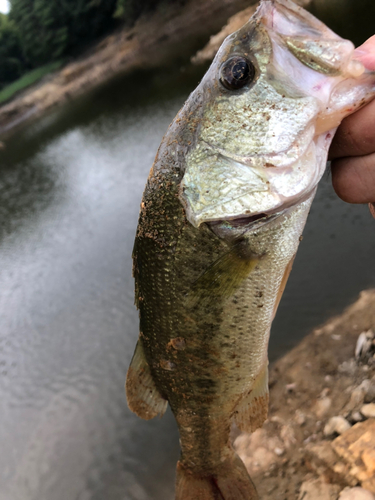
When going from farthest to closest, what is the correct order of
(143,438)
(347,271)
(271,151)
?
(347,271) < (143,438) < (271,151)

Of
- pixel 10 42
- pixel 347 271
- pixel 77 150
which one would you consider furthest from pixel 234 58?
pixel 10 42

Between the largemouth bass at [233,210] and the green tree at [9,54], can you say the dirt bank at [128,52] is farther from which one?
the largemouth bass at [233,210]

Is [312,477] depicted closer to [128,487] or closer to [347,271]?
[128,487]

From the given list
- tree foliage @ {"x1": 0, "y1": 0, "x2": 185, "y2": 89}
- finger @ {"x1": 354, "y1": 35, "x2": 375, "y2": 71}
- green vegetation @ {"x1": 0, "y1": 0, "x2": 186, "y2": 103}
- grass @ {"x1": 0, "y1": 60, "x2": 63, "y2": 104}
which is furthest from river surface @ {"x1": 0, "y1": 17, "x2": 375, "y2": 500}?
grass @ {"x1": 0, "y1": 60, "x2": 63, "y2": 104}

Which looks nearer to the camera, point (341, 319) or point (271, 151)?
point (271, 151)

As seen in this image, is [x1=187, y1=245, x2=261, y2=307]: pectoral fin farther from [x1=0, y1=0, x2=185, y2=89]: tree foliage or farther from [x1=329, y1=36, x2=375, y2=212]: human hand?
[x1=0, y1=0, x2=185, y2=89]: tree foliage
